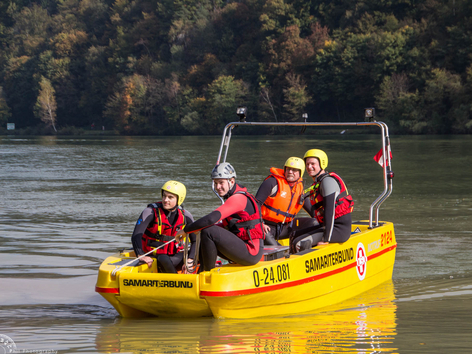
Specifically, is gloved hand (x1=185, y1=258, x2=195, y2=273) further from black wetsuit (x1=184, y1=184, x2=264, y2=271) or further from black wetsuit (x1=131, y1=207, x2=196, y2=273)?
black wetsuit (x1=184, y1=184, x2=264, y2=271)

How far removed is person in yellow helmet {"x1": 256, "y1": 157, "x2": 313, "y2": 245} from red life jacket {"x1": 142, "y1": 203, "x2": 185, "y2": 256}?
1.04 m

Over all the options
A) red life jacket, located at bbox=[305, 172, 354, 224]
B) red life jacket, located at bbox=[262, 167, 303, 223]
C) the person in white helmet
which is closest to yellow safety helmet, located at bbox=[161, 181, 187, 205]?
the person in white helmet

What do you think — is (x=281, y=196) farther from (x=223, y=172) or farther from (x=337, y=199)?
(x=223, y=172)

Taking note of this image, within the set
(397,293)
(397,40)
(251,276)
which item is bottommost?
(397,293)

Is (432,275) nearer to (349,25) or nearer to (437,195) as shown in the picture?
(437,195)

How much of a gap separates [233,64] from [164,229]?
7232cm

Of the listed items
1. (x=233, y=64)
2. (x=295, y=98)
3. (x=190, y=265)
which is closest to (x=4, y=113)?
(x=233, y=64)

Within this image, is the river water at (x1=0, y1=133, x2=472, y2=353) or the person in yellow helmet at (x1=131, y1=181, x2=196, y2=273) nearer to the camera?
the river water at (x1=0, y1=133, x2=472, y2=353)

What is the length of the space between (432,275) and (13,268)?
4.95 m

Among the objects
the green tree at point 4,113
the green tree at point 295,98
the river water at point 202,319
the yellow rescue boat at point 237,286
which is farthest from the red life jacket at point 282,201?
the green tree at point 4,113

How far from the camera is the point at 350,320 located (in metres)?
6.36

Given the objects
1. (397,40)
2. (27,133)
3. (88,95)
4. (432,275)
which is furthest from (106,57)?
(432,275)

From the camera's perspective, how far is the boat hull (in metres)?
6.03

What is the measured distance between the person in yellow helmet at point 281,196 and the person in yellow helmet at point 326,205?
7.9 inches
